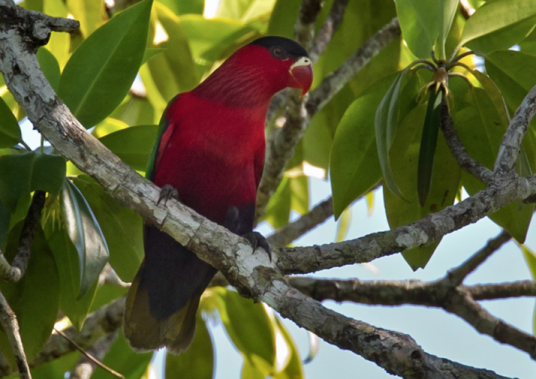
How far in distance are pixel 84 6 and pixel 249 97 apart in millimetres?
1010

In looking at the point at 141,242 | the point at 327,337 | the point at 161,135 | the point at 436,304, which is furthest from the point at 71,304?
the point at 436,304

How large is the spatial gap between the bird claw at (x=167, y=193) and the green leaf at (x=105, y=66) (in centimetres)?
37

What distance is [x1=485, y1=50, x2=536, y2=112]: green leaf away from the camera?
7.89 ft

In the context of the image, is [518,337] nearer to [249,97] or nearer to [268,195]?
[268,195]

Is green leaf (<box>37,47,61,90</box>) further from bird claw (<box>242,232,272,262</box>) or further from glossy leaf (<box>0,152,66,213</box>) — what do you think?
bird claw (<box>242,232,272,262</box>)

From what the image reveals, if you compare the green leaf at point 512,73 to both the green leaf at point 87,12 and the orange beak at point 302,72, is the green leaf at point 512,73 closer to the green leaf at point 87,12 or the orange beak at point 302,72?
the orange beak at point 302,72

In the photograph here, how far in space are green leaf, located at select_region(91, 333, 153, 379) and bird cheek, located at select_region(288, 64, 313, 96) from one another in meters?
1.47

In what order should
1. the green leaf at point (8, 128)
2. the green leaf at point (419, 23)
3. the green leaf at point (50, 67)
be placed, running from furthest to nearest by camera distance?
the green leaf at point (50, 67) < the green leaf at point (419, 23) < the green leaf at point (8, 128)

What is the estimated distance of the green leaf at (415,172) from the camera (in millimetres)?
2523

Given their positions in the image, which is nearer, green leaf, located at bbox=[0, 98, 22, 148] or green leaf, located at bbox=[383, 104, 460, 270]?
green leaf, located at bbox=[0, 98, 22, 148]

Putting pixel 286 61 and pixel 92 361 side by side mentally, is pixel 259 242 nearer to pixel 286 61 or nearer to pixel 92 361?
pixel 286 61

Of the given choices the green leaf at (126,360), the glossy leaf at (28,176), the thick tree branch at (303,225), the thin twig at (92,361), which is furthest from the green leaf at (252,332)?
the glossy leaf at (28,176)

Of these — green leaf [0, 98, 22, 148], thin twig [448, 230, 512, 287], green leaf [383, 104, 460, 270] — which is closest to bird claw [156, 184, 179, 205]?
green leaf [0, 98, 22, 148]

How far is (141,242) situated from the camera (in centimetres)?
274
